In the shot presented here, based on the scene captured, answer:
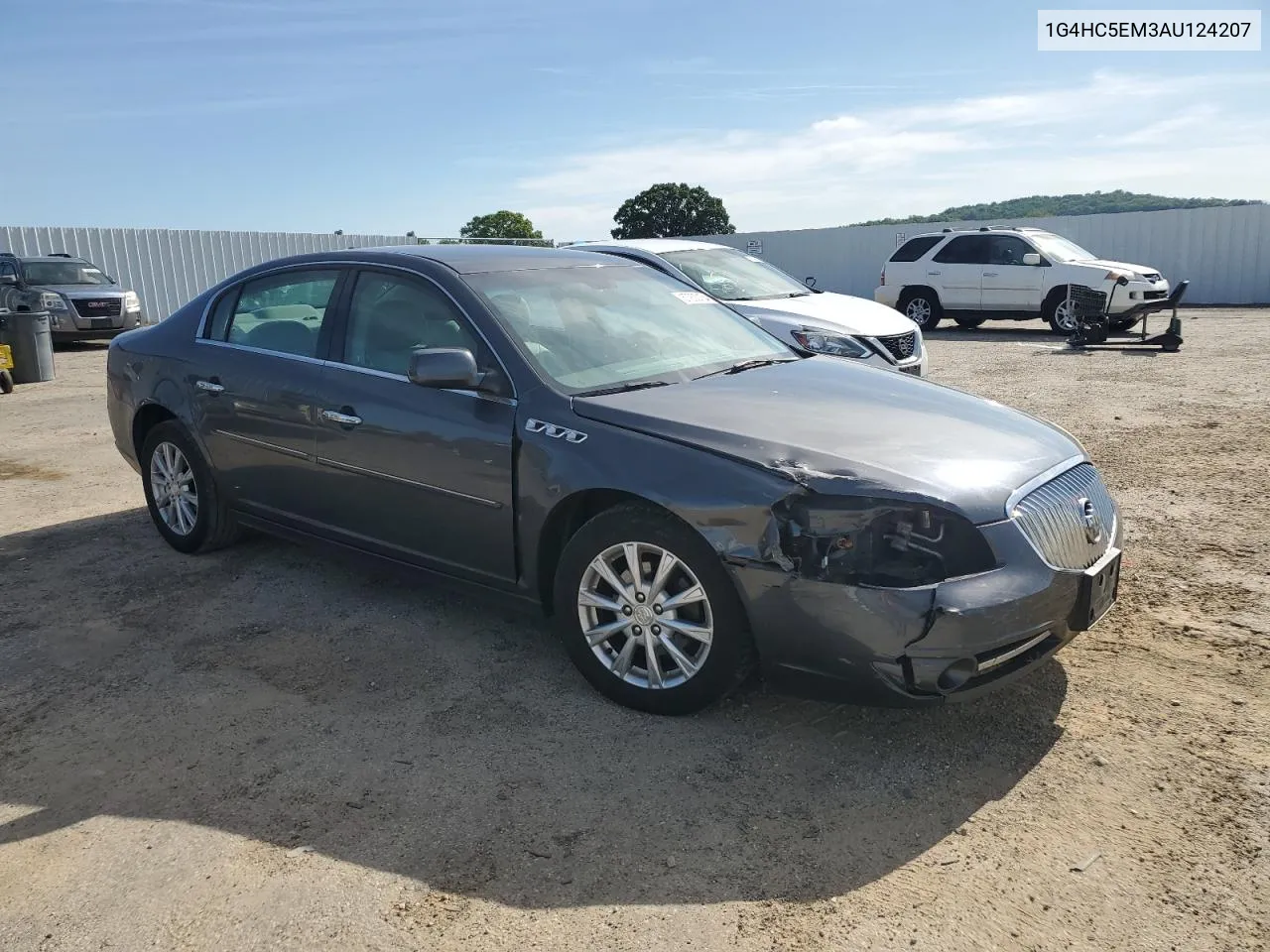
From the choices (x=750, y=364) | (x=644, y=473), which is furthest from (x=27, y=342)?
(x=644, y=473)

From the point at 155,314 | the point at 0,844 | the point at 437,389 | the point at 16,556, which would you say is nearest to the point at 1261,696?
the point at 437,389

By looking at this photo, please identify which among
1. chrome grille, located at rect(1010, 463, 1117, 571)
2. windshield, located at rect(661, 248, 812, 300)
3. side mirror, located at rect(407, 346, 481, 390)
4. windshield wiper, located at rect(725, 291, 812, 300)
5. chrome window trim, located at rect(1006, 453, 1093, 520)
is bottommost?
chrome grille, located at rect(1010, 463, 1117, 571)

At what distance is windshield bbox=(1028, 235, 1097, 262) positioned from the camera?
16.7 metres

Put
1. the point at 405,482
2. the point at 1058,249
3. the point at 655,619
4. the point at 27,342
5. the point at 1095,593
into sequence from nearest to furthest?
the point at 1095,593, the point at 655,619, the point at 405,482, the point at 27,342, the point at 1058,249

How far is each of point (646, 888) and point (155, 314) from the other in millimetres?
26810

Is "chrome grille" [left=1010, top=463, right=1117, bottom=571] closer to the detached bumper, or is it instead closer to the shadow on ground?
the shadow on ground

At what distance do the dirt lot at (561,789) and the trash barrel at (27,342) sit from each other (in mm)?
9803

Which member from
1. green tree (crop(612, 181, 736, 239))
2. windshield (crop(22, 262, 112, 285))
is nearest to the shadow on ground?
windshield (crop(22, 262, 112, 285))

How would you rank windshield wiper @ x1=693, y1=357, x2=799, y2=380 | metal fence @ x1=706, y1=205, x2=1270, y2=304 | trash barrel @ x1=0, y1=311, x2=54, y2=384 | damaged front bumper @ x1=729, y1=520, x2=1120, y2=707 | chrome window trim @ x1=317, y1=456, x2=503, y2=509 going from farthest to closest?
metal fence @ x1=706, y1=205, x2=1270, y2=304, trash barrel @ x1=0, y1=311, x2=54, y2=384, windshield wiper @ x1=693, y1=357, x2=799, y2=380, chrome window trim @ x1=317, y1=456, x2=503, y2=509, damaged front bumper @ x1=729, y1=520, x2=1120, y2=707

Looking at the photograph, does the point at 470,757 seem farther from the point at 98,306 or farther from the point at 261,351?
the point at 98,306

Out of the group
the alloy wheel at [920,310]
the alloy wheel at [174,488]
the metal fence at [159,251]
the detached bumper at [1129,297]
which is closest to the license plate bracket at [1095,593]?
the alloy wheel at [174,488]

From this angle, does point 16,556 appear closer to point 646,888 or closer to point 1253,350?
point 646,888

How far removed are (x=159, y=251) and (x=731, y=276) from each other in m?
20.9

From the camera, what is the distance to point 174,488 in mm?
5598
